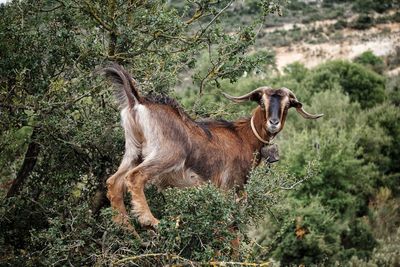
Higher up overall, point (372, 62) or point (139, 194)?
point (372, 62)

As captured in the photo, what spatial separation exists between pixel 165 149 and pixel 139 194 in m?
0.52

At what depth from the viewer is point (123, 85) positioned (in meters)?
6.51

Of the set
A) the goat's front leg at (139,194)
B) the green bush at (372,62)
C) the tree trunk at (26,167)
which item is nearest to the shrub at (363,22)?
the green bush at (372,62)

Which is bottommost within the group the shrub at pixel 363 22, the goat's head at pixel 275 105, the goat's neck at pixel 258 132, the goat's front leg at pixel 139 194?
the goat's front leg at pixel 139 194

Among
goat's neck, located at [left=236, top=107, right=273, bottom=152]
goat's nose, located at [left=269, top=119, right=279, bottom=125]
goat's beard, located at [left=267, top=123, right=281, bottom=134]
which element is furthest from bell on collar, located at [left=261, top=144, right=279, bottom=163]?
goat's nose, located at [left=269, top=119, right=279, bottom=125]

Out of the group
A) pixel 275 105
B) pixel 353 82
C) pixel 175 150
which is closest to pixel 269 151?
pixel 275 105

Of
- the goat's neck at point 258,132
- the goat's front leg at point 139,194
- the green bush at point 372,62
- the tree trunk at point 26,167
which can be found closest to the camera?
the goat's front leg at point 139,194

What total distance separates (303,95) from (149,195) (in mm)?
24967

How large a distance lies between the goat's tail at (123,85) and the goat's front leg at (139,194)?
0.70 m

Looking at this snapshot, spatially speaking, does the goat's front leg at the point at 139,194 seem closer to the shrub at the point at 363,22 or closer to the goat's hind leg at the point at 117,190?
the goat's hind leg at the point at 117,190

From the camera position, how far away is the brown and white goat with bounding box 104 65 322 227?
6332 mm

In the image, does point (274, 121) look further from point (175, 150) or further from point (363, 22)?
point (363, 22)

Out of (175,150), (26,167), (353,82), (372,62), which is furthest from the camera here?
(372,62)

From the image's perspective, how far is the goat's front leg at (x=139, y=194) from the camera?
20.3ft
